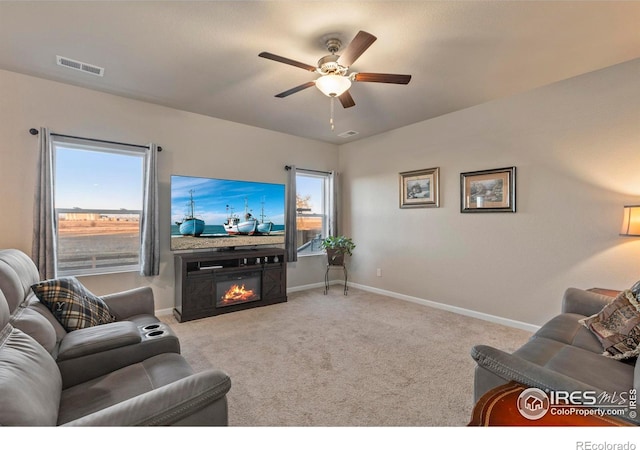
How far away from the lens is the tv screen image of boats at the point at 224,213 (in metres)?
3.81

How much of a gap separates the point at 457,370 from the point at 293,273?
309 centimetres

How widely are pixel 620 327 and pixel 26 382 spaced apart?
2.85 m

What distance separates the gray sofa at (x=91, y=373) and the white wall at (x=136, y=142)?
1212 mm

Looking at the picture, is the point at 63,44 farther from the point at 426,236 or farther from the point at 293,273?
the point at 426,236

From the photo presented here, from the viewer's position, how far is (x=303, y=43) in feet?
7.82

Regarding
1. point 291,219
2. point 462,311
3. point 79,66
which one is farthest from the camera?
point 291,219

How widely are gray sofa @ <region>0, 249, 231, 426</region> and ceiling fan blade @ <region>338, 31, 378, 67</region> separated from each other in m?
2.03

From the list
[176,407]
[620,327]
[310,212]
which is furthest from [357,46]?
[310,212]

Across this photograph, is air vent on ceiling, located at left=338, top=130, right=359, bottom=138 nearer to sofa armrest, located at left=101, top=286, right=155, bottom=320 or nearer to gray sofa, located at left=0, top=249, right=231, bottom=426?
sofa armrest, located at left=101, top=286, right=155, bottom=320

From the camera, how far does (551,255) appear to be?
3133 millimetres

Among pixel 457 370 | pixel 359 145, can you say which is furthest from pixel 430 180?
pixel 457 370

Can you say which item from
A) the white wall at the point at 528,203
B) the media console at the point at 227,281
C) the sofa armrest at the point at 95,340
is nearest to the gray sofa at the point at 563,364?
the white wall at the point at 528,203

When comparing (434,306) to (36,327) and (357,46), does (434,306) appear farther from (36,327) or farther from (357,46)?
(36,327)
